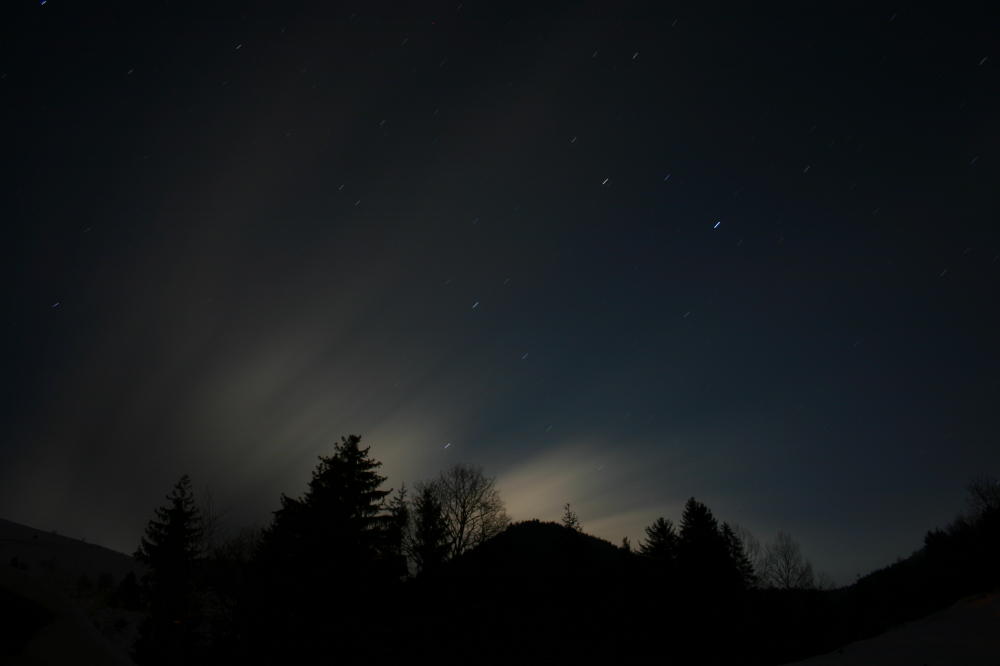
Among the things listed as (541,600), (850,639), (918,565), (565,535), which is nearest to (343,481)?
(541,600)

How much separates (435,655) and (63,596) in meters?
28.7

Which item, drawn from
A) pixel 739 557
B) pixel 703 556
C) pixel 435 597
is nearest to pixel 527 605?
pixel 435 597

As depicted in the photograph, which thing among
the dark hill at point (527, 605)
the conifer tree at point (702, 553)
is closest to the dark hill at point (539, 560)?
the dark hill at point (527, 605)

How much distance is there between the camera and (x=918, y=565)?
3225 centimetres

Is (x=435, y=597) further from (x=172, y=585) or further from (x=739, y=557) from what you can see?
(x=739, y=557)

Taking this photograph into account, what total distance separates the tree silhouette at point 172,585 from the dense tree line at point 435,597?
0.09 meters

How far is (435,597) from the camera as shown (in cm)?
3722

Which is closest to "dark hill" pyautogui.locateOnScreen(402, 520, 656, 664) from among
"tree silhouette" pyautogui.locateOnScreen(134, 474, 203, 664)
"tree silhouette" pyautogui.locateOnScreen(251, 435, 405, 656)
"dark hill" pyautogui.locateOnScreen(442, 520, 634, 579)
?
"dark hill" pyautogui.locateOnScreen(442, 520, 634, 579)

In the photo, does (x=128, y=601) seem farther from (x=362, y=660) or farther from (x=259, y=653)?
(x=362, y=660)

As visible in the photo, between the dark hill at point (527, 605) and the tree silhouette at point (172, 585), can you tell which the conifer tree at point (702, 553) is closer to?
the dark hill at point (527, 605)

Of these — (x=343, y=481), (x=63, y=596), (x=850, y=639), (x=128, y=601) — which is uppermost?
(x=343, y=481)

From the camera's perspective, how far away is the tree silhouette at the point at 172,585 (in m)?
26.2

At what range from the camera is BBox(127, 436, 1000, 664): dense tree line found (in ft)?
85.6

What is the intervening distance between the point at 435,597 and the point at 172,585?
59.7ft
